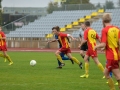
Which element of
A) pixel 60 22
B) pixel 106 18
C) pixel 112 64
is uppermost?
pixel 106 18

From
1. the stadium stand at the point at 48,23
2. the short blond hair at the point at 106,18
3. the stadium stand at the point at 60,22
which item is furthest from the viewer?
the stadium stand at the point at 48,23

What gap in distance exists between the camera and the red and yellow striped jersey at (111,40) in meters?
10.0

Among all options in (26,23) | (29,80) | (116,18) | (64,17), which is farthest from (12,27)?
(29,80)

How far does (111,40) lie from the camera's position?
10.1 metres

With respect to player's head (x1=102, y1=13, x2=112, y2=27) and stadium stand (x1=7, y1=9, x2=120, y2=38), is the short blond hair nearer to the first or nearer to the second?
player's head (x1=102, y1=13, x2=112, y2=27)

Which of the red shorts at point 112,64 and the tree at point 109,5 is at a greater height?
the tree at point 109,5

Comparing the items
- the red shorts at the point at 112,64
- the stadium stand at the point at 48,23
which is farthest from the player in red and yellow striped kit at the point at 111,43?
the stadium stand at the point at 48,23

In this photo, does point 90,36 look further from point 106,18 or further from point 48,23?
point 48,23

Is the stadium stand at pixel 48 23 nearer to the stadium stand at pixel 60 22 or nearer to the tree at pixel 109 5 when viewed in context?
the stadium stand at pixel 60 22

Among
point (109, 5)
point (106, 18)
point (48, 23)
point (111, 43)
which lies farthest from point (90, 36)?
point (48, 23)

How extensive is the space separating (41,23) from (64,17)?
3162 mm

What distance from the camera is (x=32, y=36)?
48.1m

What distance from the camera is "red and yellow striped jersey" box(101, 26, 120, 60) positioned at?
10.0 meters

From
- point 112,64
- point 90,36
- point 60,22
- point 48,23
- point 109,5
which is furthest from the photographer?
point 48,23
